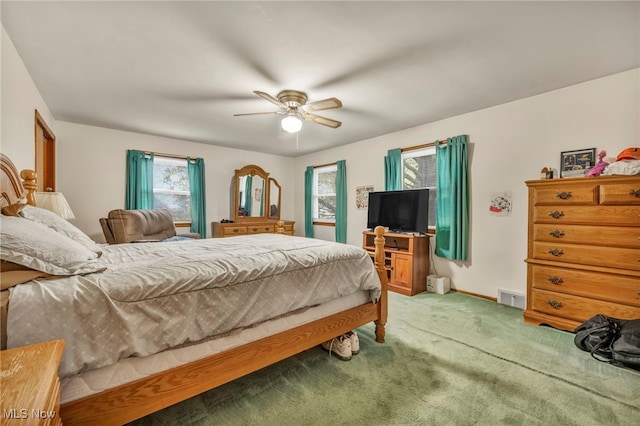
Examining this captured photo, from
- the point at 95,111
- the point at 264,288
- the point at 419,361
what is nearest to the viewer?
the point at 264,288

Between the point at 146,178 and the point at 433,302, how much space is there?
4707mm

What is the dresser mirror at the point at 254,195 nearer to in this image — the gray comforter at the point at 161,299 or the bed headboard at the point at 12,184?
the bed headboard at the point at 12,184

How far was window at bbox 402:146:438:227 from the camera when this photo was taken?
4.10 m

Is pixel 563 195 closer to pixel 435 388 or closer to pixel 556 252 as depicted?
pixel 556 252

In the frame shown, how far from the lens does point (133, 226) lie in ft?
12.1

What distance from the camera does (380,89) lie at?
2.85 metres

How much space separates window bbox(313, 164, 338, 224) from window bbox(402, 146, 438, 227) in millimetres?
1585

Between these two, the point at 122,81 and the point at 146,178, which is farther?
the point at 146,178

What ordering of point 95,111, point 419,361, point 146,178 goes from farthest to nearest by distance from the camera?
point 146,178 → point 95,111 → point 419,361

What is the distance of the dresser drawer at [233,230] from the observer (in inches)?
201

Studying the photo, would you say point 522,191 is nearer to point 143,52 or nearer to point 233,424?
point 233,424

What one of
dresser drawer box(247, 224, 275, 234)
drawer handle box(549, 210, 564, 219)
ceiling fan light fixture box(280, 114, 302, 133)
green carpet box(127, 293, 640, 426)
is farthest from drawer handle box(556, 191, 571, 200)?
→ dresser drawer box(247, 224, 275, 234)

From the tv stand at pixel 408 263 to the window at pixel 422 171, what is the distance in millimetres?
500

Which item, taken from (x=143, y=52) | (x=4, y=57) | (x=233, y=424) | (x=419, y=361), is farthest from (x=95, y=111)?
(x=419, y=361)
